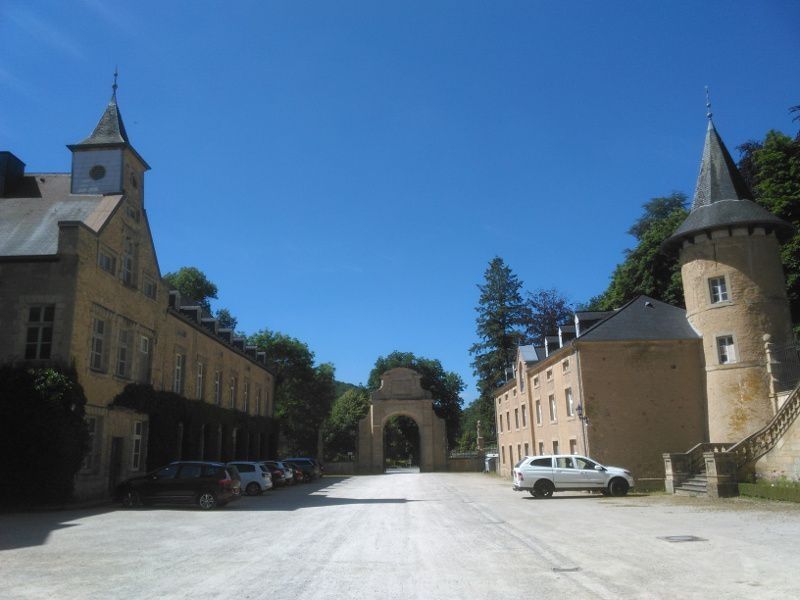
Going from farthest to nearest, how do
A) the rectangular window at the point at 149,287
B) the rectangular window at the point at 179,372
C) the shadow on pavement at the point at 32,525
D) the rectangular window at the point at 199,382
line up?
the rectangular window at the point at 199,382 → the rectangular window at the point at 179,372 → the rectangular window at the point at 149,287 → the shadow on pavement at the point at 32,525

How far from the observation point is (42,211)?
24.8m

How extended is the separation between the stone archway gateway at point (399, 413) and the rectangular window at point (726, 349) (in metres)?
37.4

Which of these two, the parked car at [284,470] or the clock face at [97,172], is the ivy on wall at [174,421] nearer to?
the parked car at [284,470]

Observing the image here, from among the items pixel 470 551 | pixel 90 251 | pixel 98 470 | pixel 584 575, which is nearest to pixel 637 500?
pixel 470 551

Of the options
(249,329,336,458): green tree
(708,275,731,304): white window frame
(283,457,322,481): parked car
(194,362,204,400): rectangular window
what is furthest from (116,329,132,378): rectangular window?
(249,329,336,458): green tree

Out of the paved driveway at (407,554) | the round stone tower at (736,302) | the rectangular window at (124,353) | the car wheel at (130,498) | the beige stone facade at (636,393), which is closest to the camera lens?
the paved driveway at (407,554)

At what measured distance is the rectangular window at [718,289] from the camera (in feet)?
90.5

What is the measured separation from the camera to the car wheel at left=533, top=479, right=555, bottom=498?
23953 millimetres

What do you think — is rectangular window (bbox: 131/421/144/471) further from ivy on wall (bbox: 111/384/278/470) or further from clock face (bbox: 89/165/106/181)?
clock face (bbox: 89/165/106/181)

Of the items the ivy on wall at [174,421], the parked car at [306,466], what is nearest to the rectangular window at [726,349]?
the ivy on wall at [174,421]

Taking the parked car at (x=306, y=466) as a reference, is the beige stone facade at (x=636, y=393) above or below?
above

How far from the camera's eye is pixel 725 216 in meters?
27.7

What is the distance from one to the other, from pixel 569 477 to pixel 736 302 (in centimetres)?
1105

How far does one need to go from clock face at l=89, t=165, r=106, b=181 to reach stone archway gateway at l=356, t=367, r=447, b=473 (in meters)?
39.2
